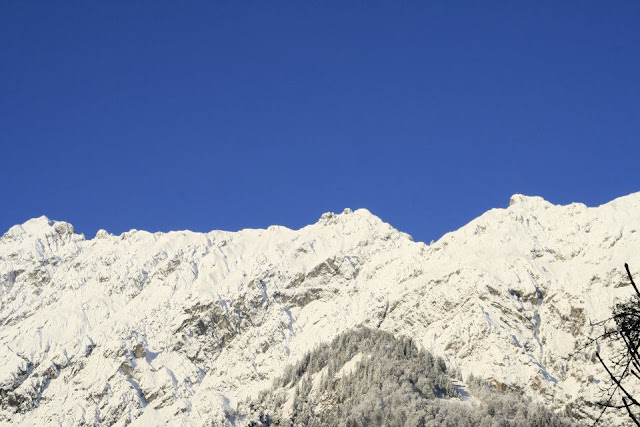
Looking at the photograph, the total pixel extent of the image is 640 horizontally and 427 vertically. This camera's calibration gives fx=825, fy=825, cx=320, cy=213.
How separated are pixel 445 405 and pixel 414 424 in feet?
53.4

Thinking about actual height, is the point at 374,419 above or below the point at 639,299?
above

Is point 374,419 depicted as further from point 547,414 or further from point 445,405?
point 547,414

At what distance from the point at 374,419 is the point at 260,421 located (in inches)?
1147

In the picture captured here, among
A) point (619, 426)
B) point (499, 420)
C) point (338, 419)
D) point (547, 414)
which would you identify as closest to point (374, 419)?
point (338, 419)

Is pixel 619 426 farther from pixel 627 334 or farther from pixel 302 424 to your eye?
pixel 627 334

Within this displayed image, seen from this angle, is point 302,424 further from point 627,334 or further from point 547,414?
point 627,334

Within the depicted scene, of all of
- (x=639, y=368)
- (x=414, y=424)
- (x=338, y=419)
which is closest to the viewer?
(x=639, y=368)

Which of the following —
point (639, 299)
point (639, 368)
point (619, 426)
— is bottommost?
point (639, 368)

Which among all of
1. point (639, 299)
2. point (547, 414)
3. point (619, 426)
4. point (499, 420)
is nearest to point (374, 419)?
point (499, 420)

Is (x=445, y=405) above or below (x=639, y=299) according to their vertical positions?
above

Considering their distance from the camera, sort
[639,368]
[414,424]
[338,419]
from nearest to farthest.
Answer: [639,368] → [414,424] → [338,419]

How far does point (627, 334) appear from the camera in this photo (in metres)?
7.29

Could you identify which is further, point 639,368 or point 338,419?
point 338,419

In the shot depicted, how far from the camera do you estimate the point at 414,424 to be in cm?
18100
